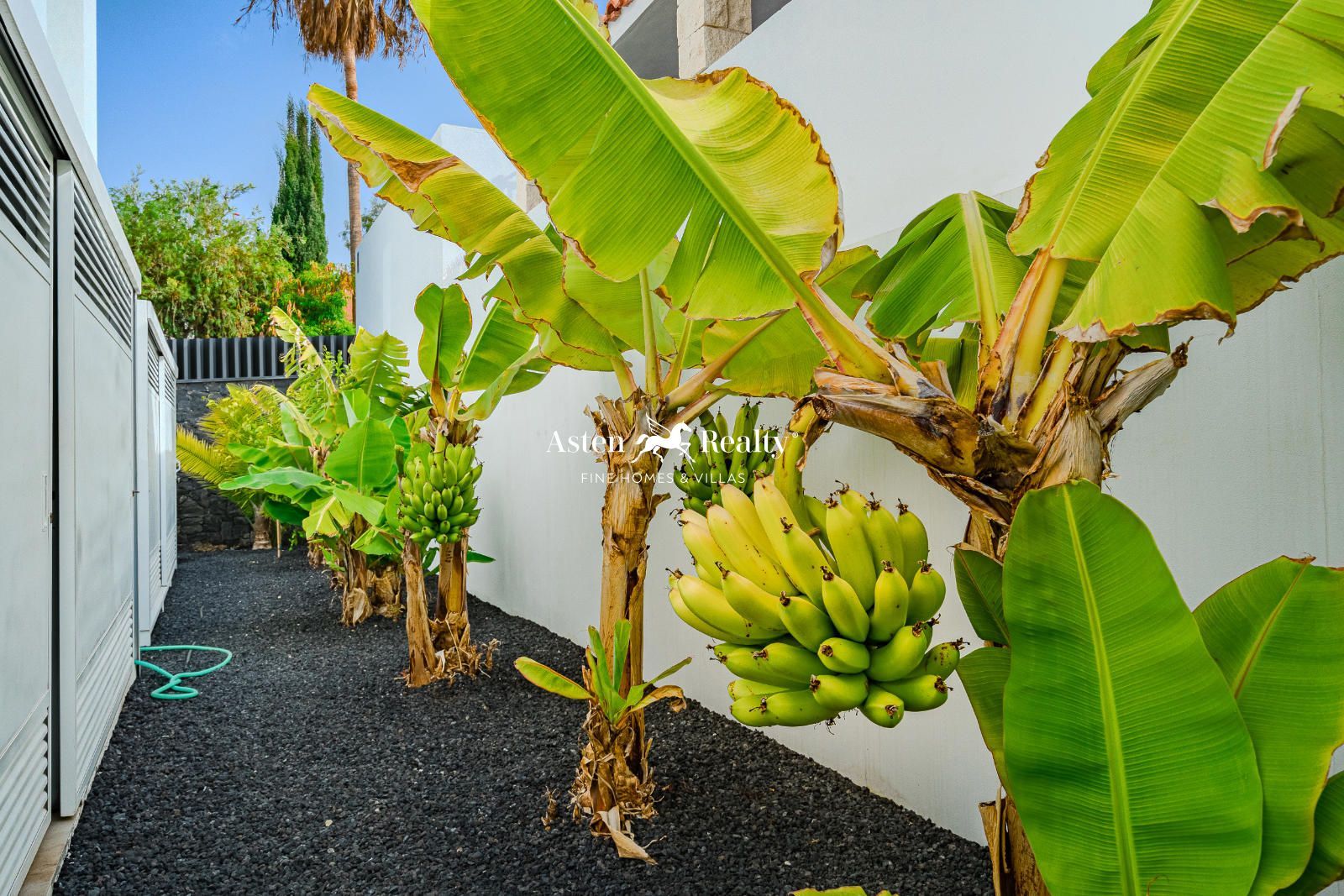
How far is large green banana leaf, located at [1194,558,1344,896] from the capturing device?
1.04 meters

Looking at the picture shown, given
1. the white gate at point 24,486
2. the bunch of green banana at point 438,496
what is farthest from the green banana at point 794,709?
the bunch of green banana at point 438,496

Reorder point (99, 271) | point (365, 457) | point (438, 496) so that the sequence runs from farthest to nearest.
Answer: point (365, 457) → point (438, 496) → point (99, 271)

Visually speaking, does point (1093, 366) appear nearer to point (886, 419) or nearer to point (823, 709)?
point (886, 419)

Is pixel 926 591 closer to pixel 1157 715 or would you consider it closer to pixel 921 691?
pixel 921 691

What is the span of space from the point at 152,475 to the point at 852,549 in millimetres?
6213

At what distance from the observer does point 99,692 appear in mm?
3230

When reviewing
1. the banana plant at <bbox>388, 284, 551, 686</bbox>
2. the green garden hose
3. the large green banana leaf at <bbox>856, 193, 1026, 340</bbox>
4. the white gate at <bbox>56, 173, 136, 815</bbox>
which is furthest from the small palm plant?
the green garden hose

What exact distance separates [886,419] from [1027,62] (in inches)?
62.8

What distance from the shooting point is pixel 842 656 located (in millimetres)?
1421

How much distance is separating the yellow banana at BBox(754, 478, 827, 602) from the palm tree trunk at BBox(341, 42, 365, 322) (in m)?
14.6

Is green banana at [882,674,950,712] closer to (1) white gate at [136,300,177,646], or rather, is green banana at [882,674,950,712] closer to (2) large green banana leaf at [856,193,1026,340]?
(2) large green banana leaf at [856,193,1026,340]

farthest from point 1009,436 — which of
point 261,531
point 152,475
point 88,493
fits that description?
point 261,531

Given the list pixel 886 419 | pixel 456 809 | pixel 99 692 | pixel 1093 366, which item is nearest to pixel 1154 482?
pixel 1093 366

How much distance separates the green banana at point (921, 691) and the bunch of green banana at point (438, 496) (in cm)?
309
